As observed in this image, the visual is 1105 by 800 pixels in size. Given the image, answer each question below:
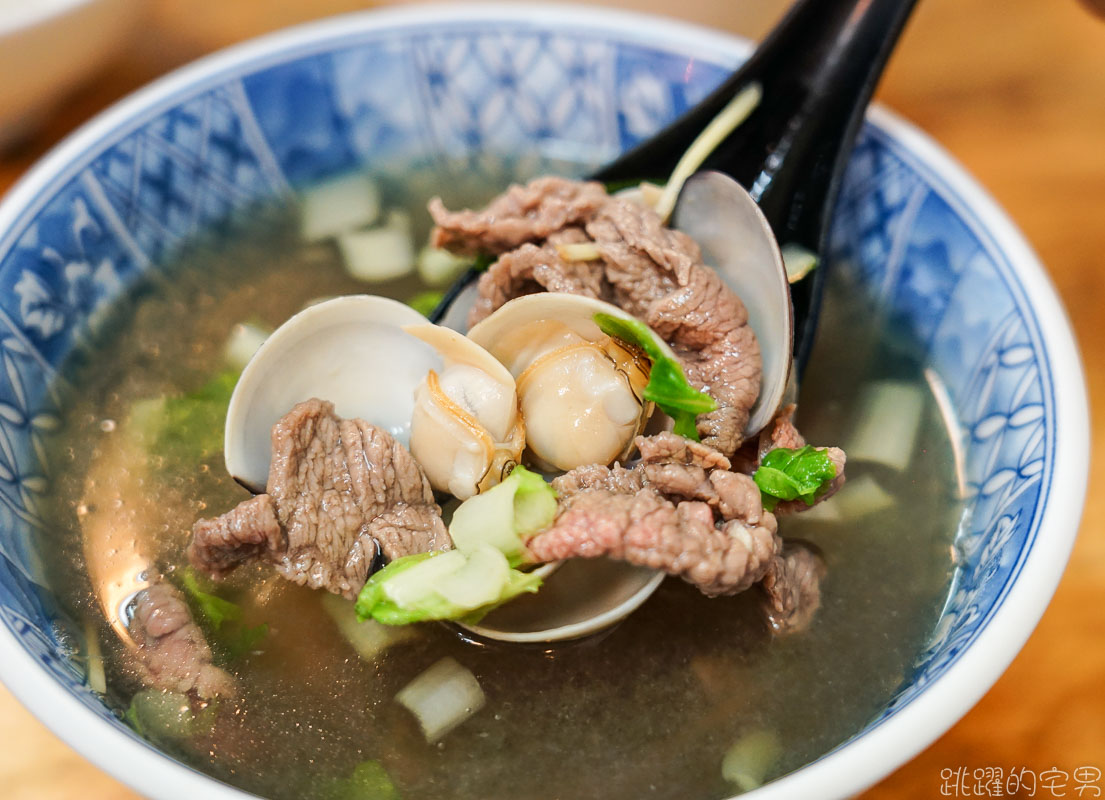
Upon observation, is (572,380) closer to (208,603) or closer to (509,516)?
(509,516)

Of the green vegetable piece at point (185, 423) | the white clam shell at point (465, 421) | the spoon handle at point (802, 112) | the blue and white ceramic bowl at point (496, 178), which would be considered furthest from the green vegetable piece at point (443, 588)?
the spoon handle at point (802, 112)

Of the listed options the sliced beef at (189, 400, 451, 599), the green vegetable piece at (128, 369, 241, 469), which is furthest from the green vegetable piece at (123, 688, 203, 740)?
the green vegetable piece at (128, 369, 241, 469)

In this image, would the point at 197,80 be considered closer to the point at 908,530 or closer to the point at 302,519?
the point at 302,519

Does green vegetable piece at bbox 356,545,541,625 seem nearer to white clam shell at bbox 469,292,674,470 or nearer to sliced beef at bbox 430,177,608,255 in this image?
white clam shell at bbox 469,292,674,470

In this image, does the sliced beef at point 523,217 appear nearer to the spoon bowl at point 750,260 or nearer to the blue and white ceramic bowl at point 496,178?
the spoon bowl at point 750,260

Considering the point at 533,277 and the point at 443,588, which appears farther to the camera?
the point at 533,277

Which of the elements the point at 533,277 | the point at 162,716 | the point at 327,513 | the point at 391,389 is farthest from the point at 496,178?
the point at 162,716

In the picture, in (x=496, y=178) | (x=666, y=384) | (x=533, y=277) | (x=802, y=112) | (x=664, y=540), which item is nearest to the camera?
(x=664, y=540)
